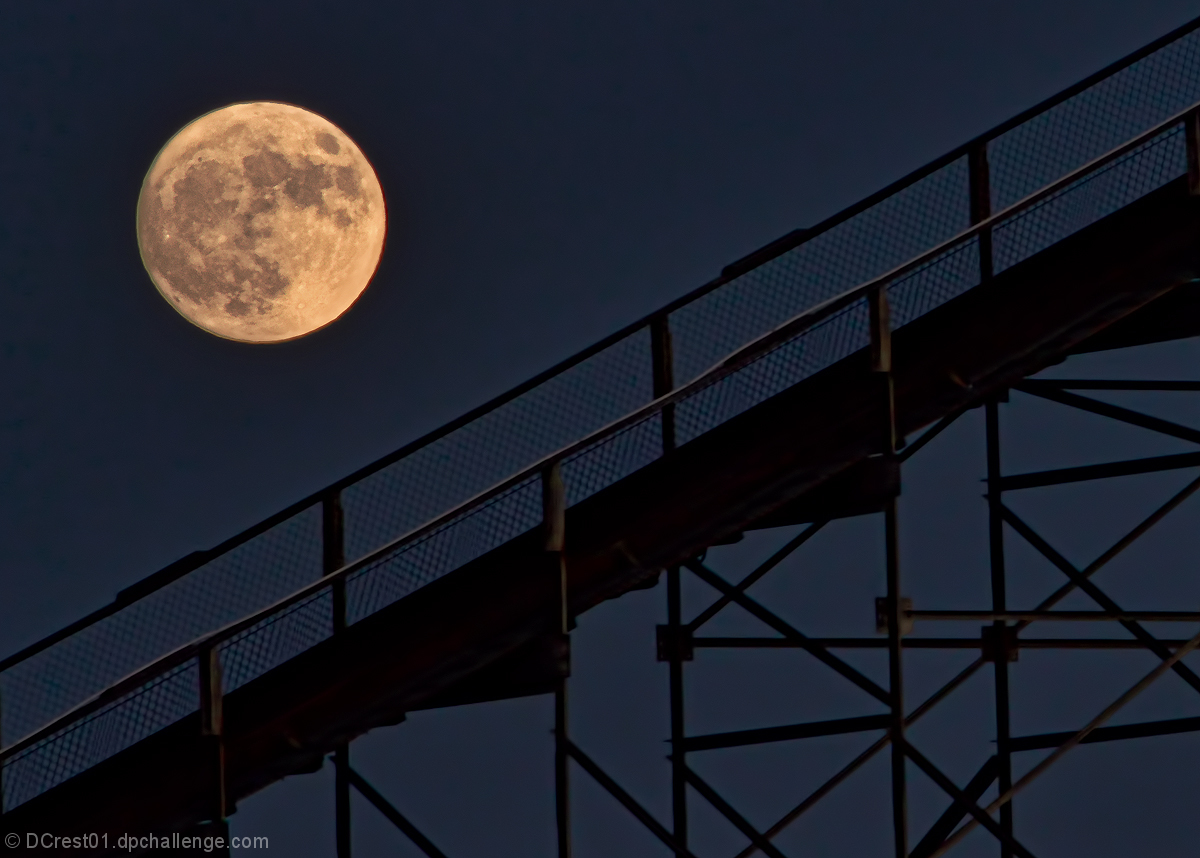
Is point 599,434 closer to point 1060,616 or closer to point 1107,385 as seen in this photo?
point 1060,616

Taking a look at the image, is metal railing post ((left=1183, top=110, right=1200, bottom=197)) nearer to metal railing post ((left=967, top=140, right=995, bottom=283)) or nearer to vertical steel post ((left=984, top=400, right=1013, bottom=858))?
metal railing post ((left=967, top=140, right=995, bottom=283))

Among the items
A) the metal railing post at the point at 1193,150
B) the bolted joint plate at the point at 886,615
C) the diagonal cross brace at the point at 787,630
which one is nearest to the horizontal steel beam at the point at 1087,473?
the diagonal cross brace at the point at 787,630

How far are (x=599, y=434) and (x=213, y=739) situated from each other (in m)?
2.26

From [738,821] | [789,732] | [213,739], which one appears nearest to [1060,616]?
[789,732]

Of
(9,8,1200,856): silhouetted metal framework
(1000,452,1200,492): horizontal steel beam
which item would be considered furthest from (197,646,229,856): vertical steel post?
(1000,452,1200,492): horizontal steel beam

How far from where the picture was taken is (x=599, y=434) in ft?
36.0

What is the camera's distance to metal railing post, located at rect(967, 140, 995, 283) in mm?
11852

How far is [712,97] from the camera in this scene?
37906mm

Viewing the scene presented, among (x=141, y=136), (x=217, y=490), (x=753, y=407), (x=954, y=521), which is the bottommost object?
(x=753, y=407)

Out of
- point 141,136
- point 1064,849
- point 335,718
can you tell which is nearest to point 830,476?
point 335,718

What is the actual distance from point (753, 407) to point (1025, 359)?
4.47 feet

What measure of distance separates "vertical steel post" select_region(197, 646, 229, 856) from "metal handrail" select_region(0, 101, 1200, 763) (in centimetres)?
9

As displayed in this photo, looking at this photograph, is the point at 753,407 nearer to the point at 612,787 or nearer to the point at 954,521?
the point at 612,787

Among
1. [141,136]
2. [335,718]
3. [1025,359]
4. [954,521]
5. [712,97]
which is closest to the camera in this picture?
[335,718]
